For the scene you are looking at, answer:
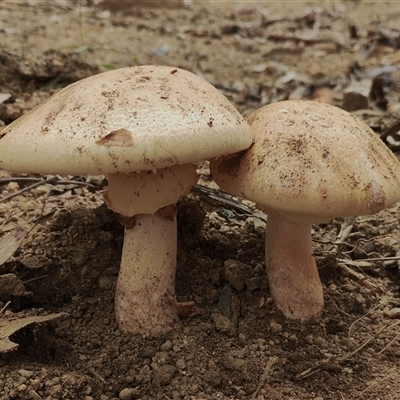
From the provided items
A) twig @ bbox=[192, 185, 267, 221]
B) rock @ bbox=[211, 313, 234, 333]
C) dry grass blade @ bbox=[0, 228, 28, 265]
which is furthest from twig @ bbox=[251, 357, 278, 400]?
dry grass blade @ bbox=[0, 228, 28, 265]

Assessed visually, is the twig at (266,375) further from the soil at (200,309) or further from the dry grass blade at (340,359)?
the dry grass blade at (340,359)

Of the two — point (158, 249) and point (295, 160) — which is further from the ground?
point (295, 160)

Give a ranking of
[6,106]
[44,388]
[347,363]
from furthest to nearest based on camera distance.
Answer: [6,106] < [347,363] < [44,388]

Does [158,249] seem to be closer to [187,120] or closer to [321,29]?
[187,120]

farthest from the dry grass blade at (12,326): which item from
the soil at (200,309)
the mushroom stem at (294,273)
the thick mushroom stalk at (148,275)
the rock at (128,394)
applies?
the mushroom stem at (294,273)

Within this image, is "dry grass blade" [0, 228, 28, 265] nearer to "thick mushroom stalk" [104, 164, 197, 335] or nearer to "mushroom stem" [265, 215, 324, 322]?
"thick mushroom stalk" [104, 164, 197, 335]

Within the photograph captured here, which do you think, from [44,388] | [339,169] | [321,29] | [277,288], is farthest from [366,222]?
[321,29]

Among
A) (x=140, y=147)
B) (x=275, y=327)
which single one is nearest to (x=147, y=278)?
(x=275, y=327)
